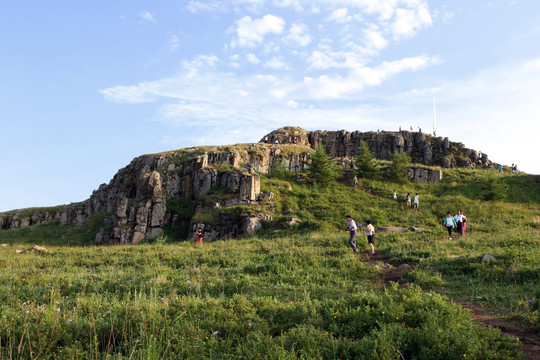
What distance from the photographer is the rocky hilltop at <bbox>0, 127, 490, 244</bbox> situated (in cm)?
2919

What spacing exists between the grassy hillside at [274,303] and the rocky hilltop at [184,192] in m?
10.0

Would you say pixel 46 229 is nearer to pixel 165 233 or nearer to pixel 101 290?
pixel 165 233

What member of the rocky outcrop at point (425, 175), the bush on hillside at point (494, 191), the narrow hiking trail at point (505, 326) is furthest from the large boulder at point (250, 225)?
the bush on hillside at point (494, 191)

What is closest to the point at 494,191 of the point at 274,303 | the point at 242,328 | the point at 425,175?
the point at 425,175

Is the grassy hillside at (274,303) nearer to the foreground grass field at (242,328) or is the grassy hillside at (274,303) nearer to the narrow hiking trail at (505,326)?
the foreground grass field at (242,328)

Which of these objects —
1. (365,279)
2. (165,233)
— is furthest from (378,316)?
(165,233)

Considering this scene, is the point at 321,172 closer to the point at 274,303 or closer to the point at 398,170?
the point at 398,170

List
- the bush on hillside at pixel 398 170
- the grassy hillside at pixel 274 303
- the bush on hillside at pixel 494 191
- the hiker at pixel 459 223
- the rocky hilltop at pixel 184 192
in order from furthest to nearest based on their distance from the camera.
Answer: the bush on hillside at pixel 398 170 < the bush on hillside at pixel 494 191 < the rocky hilltop at pixel 184 192 < the hiker at pixel 459 223 < the grassy hillside at pixel 274 303

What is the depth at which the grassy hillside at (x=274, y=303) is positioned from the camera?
16.0ft

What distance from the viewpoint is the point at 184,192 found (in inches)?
1409

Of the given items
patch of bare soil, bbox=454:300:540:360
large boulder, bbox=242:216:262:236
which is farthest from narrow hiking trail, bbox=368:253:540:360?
large boulder, bbox=242:216:262:236

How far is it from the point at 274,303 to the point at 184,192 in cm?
3015

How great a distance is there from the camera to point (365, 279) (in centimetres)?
1140

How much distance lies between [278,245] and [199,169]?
1982 centimetres
